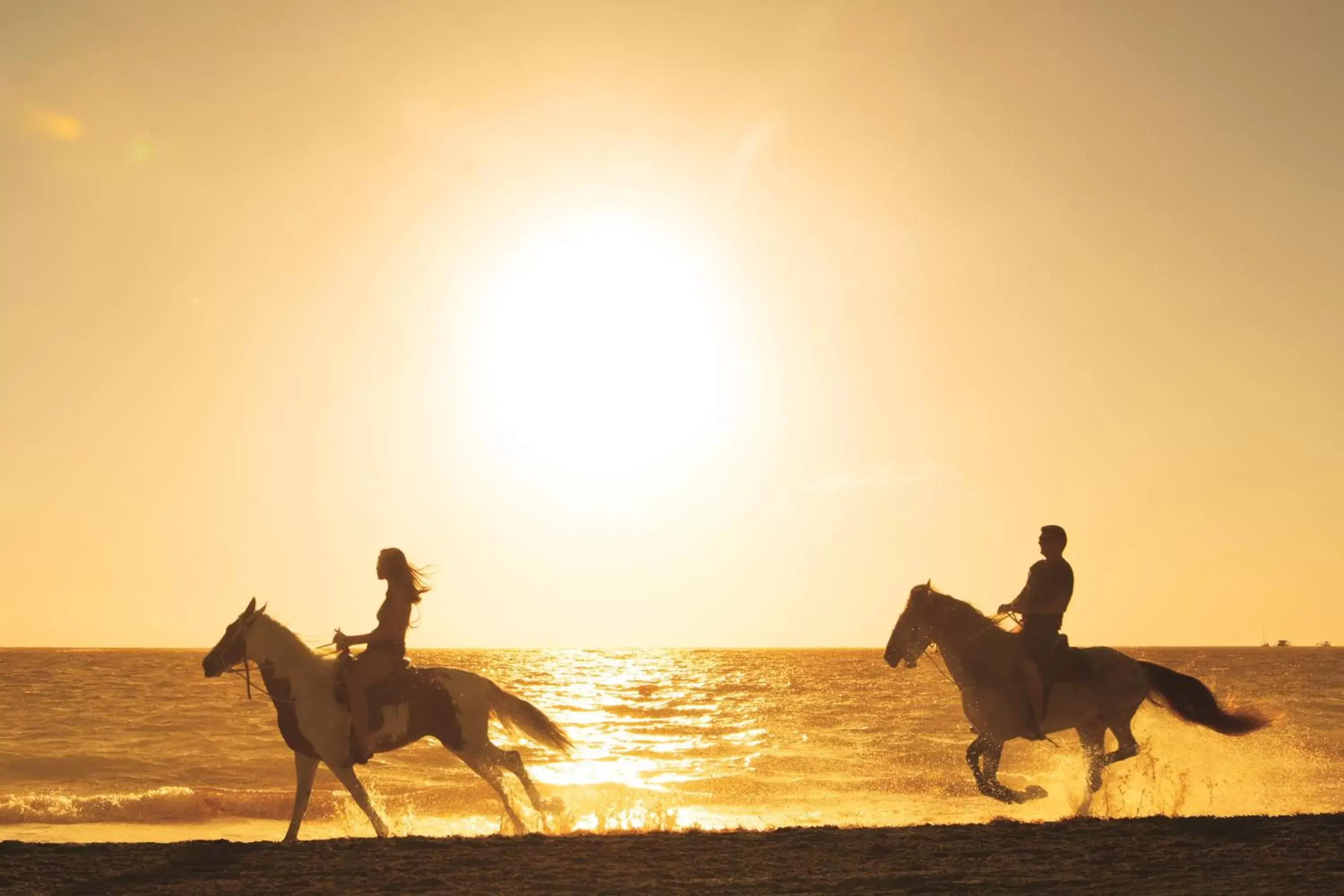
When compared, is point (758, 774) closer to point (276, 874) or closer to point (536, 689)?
point (276, 874)

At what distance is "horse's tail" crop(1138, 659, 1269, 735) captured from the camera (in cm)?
1180

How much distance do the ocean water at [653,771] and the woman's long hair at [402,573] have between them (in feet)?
8.64

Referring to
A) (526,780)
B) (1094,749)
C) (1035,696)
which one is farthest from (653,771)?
(1035,696)

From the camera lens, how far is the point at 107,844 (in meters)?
9.13

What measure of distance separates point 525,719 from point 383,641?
187 centimetres

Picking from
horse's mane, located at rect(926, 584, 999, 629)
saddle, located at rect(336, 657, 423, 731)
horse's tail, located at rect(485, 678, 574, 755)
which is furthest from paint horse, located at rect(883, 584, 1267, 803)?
saddle, located at rect(336, 657, 423, 731)

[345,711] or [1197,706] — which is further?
[1197,706]

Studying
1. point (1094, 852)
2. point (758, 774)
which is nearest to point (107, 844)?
point (1094, 852)

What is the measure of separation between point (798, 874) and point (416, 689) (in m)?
4.87

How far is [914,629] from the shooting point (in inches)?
452

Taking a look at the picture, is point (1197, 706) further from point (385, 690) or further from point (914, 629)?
point (385, 690)

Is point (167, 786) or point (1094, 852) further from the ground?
point (1094, 852)

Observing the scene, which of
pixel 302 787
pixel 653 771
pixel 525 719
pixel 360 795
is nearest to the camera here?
pixel 360 795

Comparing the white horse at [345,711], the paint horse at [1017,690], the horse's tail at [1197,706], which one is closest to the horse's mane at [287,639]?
the white horse at [345,711]
